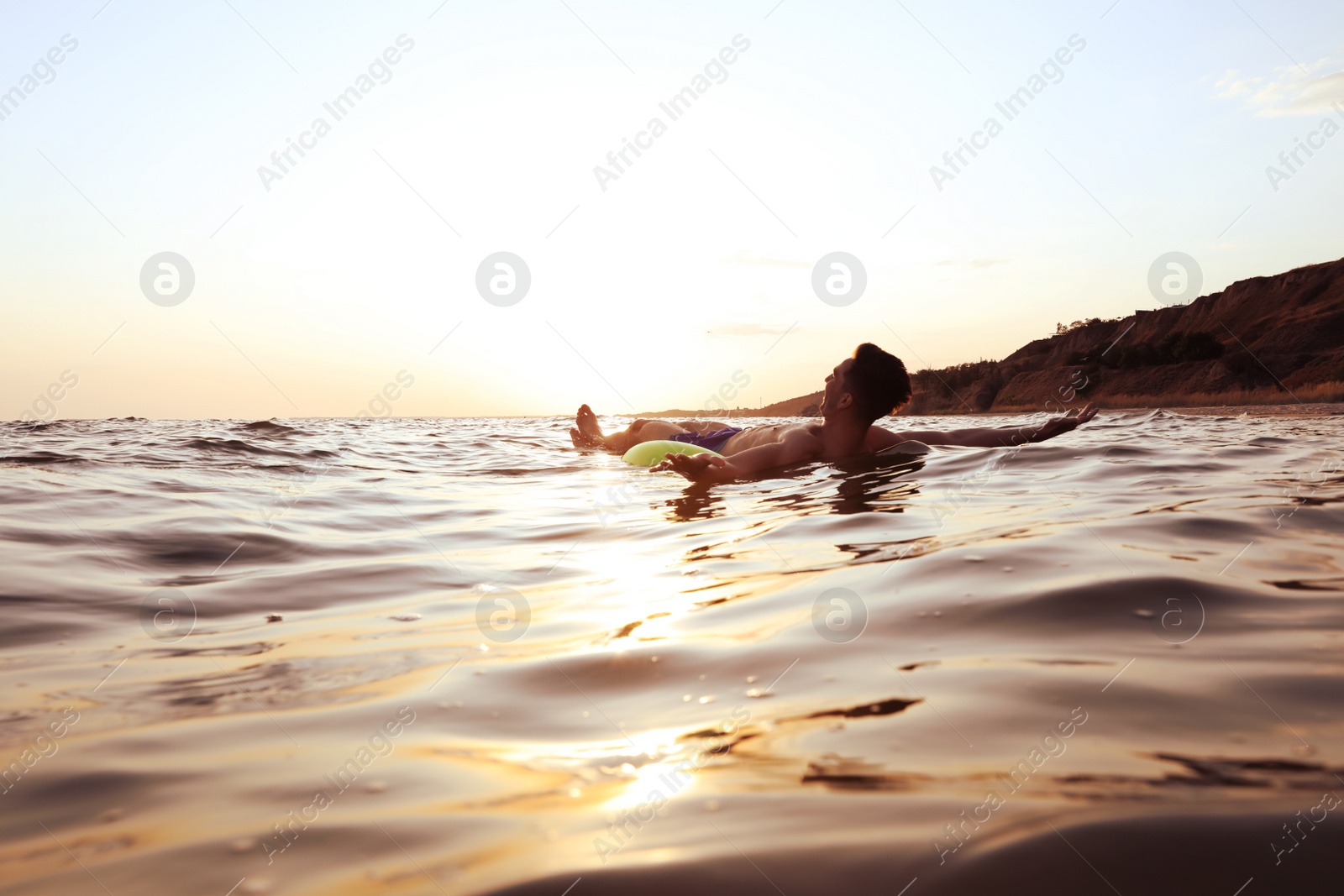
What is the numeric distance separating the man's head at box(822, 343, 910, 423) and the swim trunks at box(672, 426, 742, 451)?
2349 millimetres

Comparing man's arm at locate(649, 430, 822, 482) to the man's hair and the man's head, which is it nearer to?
the man's head

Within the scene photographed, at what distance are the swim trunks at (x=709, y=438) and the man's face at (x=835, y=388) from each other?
2202 mm

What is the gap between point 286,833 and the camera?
1.40 metres

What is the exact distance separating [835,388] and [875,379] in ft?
1.43

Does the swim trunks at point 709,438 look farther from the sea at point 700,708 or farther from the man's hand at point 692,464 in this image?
the sea at point 700,708

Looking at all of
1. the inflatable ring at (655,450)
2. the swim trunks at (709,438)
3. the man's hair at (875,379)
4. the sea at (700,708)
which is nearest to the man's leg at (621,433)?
the swim trunks at (709,438)

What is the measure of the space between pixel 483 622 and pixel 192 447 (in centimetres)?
1134

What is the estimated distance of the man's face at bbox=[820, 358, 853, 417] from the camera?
24.9ft

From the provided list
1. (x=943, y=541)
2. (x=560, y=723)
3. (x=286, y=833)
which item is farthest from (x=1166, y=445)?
(x=286, y=833)

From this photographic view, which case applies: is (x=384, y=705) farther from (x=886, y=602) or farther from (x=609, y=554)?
(x=609, y=554)

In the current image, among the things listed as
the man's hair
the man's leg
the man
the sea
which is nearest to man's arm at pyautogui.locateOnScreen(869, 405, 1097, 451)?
the man

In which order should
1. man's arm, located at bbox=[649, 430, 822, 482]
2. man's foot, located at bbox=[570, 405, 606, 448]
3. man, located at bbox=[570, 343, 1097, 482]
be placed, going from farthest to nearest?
man's foot, located at bbox=[570, 405, 606, 448], man, located at bbox=[570, 343, 1097, 482], man's arm, located at bbox=[649, 430, 822, 482]

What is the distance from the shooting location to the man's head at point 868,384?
299 inches

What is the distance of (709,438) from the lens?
33.1 ft
